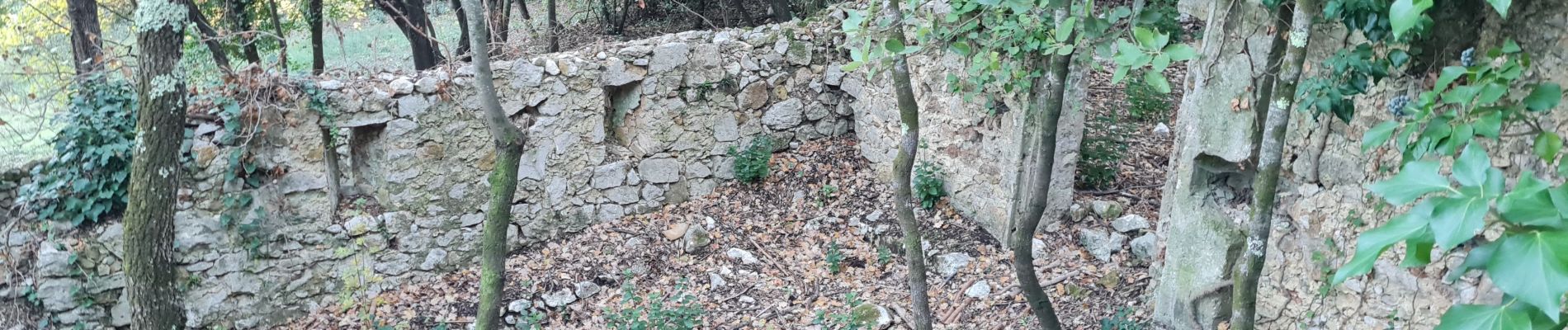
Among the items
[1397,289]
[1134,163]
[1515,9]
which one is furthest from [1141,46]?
[1134,163]

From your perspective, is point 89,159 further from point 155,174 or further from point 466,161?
point 466,161

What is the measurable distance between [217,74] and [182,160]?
482 millimetres

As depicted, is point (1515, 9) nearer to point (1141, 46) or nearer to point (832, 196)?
point (1141, 46)

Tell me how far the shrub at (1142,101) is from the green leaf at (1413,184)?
476 cm

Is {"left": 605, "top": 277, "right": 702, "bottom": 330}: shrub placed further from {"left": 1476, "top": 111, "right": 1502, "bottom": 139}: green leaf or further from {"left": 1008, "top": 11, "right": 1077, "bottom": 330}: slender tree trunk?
{"left": 1476, "top": 111, "right": 1502, "bottom": 139}: green leaf

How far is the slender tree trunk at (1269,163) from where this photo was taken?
273 cm

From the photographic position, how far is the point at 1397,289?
3.24m

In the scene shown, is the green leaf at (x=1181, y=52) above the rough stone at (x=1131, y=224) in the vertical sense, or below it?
above

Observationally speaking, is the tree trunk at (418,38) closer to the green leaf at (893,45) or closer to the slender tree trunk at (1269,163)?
the green leaf at (893,45)

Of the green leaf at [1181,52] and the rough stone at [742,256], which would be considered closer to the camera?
the green leaf at [1181,52]

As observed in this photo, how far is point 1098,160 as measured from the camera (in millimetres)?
5527

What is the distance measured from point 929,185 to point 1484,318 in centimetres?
421

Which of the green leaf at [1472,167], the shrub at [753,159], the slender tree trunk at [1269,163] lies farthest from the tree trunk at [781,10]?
the green leaf at [1472,167]

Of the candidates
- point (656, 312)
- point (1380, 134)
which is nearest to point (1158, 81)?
point (1380, 134)
